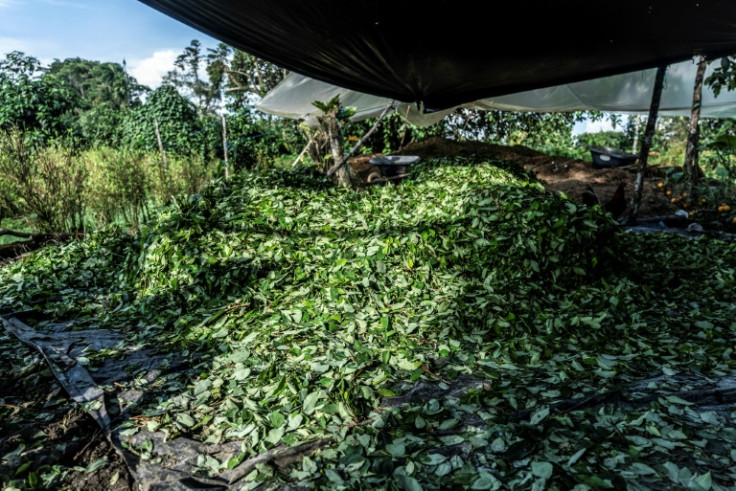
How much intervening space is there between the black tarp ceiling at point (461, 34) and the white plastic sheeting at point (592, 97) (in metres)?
2.11

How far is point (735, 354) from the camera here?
6.40 ft

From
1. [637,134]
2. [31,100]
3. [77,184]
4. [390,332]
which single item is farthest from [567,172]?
[31,100]

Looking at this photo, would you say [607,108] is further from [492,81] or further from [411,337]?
[411,337]

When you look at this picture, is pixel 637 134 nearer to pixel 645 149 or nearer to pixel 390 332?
pixel 645 149

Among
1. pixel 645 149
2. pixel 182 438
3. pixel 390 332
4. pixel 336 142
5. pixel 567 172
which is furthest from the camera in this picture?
pixel 567 172

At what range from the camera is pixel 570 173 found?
7578mm

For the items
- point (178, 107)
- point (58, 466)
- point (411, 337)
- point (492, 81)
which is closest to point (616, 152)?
point (492, 81)

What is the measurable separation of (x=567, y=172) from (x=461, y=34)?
5915mm

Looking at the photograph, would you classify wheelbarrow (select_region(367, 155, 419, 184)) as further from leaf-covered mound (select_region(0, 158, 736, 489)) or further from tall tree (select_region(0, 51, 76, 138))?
tall tree (select_region(0, 51, 76, 138))

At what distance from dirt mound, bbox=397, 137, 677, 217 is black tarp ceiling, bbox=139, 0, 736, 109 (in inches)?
59.4

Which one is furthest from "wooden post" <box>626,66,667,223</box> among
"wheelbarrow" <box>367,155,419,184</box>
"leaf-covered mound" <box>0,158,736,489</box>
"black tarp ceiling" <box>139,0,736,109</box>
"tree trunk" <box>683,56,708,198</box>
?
"wheelbarrow" <box>367,155,419,184</box>

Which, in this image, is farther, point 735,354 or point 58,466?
point 735,354

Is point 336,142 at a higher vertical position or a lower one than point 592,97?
lower

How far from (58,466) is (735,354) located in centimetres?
273
